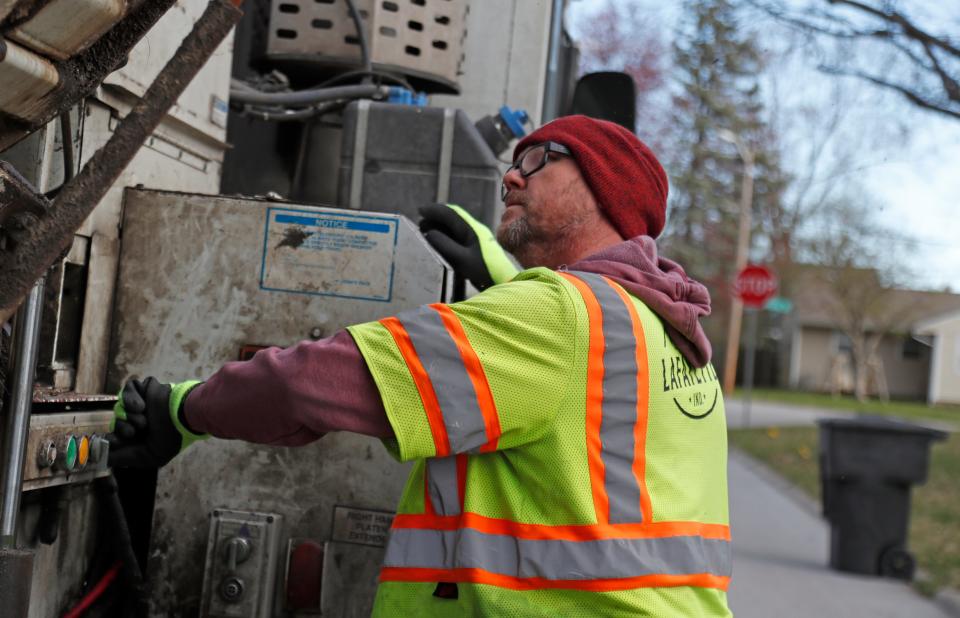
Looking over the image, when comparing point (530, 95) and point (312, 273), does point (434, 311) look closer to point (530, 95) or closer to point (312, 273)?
point (312, 273)

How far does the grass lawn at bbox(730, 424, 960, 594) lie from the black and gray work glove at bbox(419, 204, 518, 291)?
5782 millimetres

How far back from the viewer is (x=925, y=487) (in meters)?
13.2

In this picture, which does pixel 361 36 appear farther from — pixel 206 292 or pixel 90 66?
pixel 90 66

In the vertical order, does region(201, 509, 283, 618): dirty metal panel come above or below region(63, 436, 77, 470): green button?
below

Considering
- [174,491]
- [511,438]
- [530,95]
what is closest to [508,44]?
[530,95]

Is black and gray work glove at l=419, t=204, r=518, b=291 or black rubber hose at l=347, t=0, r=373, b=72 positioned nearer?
black and gray work glove at l=419, t=204, r=518, b=291

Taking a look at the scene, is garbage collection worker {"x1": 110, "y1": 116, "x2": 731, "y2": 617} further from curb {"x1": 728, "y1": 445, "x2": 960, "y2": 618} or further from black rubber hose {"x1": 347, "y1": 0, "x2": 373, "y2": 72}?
curb {"x1": 728, "y1": 445, "x2": 960, "y2": 618}

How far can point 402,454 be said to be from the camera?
77.6 inches

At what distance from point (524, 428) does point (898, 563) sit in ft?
22.9

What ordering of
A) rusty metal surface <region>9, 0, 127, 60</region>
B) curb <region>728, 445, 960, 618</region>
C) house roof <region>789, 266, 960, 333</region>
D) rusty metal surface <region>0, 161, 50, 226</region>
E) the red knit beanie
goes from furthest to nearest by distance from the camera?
house roof <region>789, 266, 960, 333</region>, curb <region>728, 445, 960, 618</region>, the red knit beanie, rusty metal surface <region>0, 161, 50, 226</region>, rusty metal surface <region>9, 0, 127, 60</region>

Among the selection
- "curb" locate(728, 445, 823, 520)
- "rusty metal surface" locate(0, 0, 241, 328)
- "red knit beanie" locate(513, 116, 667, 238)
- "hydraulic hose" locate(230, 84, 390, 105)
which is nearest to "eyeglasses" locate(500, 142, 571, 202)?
"red knit beanie" locate(513, 116, 667, 238)

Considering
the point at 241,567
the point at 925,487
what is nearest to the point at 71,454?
the point at 241,567

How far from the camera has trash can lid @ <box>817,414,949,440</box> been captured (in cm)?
804

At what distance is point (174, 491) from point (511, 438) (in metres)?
1.12
